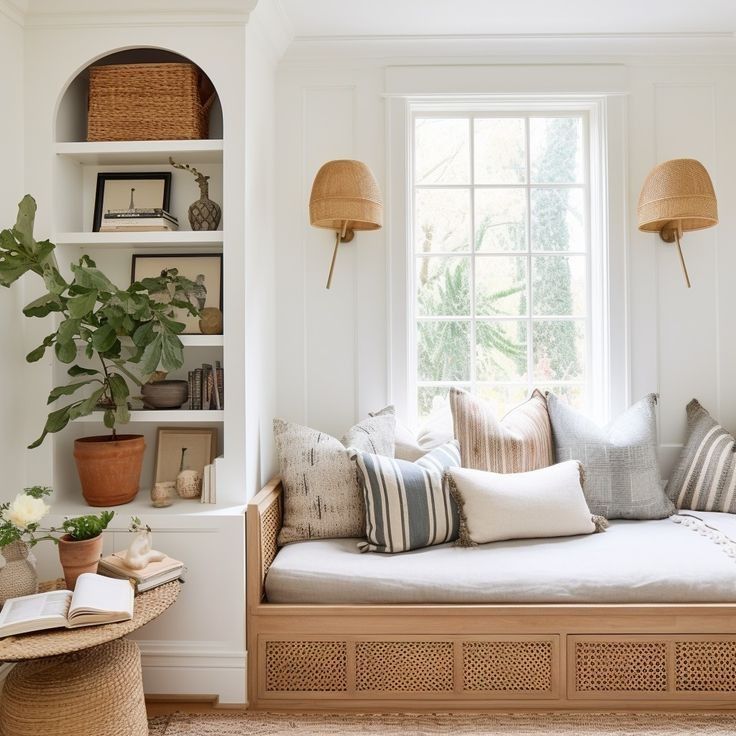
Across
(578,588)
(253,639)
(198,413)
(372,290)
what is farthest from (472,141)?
(253,639)

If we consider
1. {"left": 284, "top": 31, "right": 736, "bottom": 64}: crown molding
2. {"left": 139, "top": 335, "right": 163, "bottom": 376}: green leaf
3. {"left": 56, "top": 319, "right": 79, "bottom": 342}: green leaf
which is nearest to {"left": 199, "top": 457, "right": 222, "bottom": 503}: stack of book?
{"left": 139, "top": 335, "right": 163, "bottom": 376}: green leaf

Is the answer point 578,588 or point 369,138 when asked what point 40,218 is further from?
point 578,588

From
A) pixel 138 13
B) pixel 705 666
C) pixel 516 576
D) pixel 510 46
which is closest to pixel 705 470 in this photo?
pixel 705 666

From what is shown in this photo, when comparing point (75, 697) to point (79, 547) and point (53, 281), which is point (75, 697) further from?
point (53, 281)

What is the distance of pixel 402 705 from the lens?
7.08 ft

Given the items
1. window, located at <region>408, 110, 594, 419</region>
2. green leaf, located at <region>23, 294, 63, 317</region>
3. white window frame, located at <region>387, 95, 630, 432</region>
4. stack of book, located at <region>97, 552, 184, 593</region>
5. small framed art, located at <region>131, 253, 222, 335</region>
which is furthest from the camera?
window, located at <region>408, 110, 594, 419</region>

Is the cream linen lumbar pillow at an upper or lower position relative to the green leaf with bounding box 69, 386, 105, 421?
lower

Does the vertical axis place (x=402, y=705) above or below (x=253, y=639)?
below

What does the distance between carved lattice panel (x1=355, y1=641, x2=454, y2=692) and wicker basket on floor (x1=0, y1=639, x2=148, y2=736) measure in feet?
2.47

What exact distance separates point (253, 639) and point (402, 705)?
0.56m

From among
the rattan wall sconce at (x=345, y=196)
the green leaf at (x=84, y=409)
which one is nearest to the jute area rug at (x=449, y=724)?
the green leaf at (x=84, y=409)

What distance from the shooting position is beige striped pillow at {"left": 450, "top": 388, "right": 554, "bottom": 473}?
2.69 meters

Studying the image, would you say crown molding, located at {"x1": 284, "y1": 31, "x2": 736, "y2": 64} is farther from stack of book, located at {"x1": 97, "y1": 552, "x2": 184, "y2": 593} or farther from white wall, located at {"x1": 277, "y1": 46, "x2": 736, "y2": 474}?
stack of book, located at {"x1": 97, "y1": 552, "x2": 184, "y2": 593}

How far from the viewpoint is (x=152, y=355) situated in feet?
7.07
